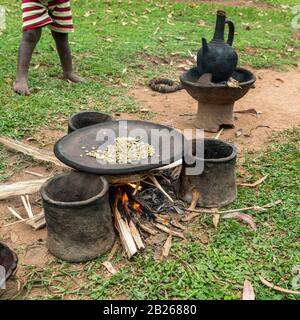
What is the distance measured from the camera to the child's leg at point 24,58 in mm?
5824

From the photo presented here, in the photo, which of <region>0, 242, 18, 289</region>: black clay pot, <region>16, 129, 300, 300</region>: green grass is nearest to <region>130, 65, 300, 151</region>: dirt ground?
<region>16, 129, 300, 300</region>: green grass

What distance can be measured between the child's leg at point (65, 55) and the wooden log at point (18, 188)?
2.79m

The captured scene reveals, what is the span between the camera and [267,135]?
5.26 meters

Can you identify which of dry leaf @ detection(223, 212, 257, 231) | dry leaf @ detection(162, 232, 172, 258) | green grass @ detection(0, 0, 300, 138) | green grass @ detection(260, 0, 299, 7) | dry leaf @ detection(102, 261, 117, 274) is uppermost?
dry leaf @ detection(102, 261, 117, 274)

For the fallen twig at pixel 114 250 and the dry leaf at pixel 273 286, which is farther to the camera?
the fallen twig at pixel 114 250

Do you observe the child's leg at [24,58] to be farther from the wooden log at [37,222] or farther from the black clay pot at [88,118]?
the wooden log at [37,222]

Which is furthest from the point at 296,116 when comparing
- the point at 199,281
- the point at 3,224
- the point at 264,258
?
the point at 3,224

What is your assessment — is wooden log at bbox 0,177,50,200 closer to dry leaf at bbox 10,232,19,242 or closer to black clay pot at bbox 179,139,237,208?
dry leaf at bbox 10,232,19,242

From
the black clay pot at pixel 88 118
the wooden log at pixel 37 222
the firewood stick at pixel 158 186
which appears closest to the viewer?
the wooden log at pixel 37 222

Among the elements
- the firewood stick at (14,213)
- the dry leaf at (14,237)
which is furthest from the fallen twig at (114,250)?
the firewood stick at (14,213)

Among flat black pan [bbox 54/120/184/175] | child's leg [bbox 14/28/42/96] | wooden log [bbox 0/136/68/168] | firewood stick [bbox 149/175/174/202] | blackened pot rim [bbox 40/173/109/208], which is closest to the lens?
blackened pot rim [bbox 40/173/109/208]

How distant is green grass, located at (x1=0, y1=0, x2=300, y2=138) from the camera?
5.64 m

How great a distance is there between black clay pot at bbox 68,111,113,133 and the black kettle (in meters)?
1.31
